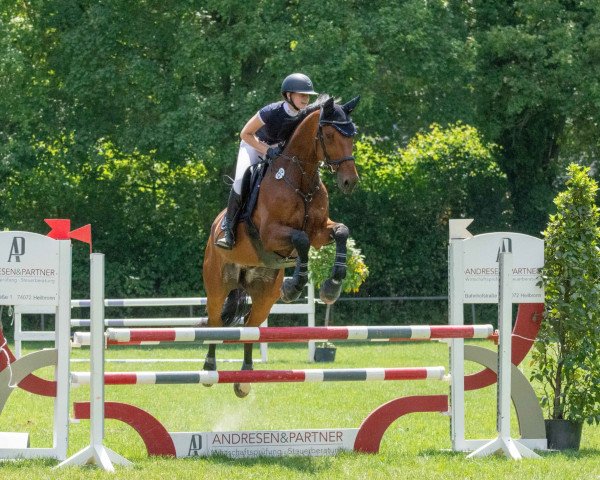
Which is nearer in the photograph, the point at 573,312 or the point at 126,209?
the point at 573,312

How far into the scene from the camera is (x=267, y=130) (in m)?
8.04

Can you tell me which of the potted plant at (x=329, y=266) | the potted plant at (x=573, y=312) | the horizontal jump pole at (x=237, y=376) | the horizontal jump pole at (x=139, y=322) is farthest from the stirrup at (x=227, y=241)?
the potted plant at (x=329, y=266)

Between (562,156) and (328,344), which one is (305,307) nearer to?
(328,344)

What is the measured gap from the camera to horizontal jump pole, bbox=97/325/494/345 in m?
6.33

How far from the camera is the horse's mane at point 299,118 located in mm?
7594

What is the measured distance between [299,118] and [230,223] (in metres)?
0.96

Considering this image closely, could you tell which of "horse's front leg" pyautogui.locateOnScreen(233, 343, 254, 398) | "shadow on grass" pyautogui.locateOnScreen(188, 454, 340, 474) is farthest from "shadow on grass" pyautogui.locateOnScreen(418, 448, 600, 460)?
"horse's front leg" pyautogui.locateOnScreen(233, 343, 254, 398)

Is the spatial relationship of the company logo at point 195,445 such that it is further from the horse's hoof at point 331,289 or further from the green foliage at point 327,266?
the green foliage at point 327,266

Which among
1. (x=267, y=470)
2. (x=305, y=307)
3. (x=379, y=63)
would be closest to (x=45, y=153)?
(x=379, y=63)

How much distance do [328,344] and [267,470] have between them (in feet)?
27.7

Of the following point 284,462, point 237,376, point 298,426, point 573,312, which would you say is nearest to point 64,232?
point 237,376

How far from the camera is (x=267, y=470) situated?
20.4 ft

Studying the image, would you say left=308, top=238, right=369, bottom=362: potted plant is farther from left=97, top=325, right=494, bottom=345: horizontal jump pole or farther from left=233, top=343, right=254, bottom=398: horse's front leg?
left=97, top=325, right=494, bottom=345: horizontal jump pole

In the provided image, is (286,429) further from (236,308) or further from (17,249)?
→ (17,249)
